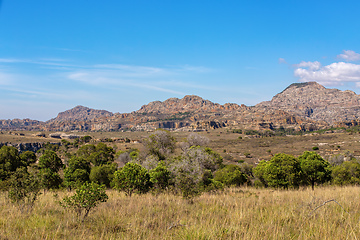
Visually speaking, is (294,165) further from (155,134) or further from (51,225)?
(51,225)

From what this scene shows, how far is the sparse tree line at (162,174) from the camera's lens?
7.34 metres

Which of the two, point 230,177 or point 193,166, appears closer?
point 193,166

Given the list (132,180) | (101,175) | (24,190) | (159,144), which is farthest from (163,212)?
(101,175)

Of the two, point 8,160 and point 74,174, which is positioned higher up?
point 8,160

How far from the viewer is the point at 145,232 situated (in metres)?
4.41

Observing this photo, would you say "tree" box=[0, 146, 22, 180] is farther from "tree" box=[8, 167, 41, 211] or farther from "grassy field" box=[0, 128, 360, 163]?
"tree" box=[8, 167, 41, 211]

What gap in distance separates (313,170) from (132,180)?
1675cm

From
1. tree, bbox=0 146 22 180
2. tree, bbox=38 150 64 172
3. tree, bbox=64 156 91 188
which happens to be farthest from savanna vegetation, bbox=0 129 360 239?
tree, bbox=0 146 22 180

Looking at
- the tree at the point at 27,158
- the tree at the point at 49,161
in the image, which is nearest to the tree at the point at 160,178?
the tree at the point at 49,161

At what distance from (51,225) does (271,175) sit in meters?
18.6

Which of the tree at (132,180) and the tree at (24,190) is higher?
the tree at (24,190)

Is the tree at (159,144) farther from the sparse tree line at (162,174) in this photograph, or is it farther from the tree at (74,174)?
the tree at (74,174)

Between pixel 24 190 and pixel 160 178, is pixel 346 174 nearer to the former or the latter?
pixel 160 178

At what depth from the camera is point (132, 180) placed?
42.3 ft
